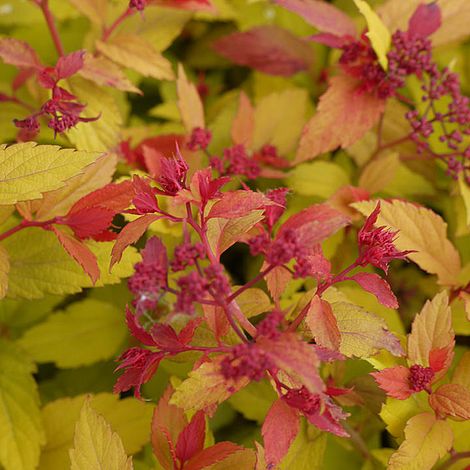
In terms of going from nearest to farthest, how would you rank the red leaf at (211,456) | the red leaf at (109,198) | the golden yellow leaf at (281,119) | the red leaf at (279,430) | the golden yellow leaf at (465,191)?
the red leaf at (279,430), the red leaf at (211,456), the red leaf at (109,198), the golden yellow leaf at (465,191), the golden yellow leaf at (281,119)

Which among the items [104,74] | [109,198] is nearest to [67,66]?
[104,74]

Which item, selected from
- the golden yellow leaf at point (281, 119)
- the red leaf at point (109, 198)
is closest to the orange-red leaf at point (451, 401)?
the red leaf at point (109, 198)

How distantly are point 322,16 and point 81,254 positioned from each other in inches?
29.0

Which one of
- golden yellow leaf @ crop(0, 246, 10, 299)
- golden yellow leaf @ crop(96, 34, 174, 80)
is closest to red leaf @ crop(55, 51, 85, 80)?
golden yellow leaf @ crop(96, 34, 174, 80)

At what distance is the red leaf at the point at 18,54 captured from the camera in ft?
3.69

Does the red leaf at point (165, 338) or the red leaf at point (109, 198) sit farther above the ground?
the red leaf at point (109, 198)

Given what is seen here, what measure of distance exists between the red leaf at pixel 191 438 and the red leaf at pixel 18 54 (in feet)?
2.30

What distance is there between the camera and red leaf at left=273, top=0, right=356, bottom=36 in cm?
127

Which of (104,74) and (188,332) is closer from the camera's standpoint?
(188,332)

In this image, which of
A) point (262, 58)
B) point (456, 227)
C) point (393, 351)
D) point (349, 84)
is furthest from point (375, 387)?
point (262, 58)

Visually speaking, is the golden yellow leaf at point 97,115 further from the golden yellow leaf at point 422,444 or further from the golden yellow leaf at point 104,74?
the golden yellow leaf at point 422,444

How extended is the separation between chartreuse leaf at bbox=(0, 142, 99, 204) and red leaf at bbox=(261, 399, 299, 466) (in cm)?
43

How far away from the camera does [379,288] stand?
86 centimetres

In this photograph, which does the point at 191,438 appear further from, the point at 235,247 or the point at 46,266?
the point at 235,247
